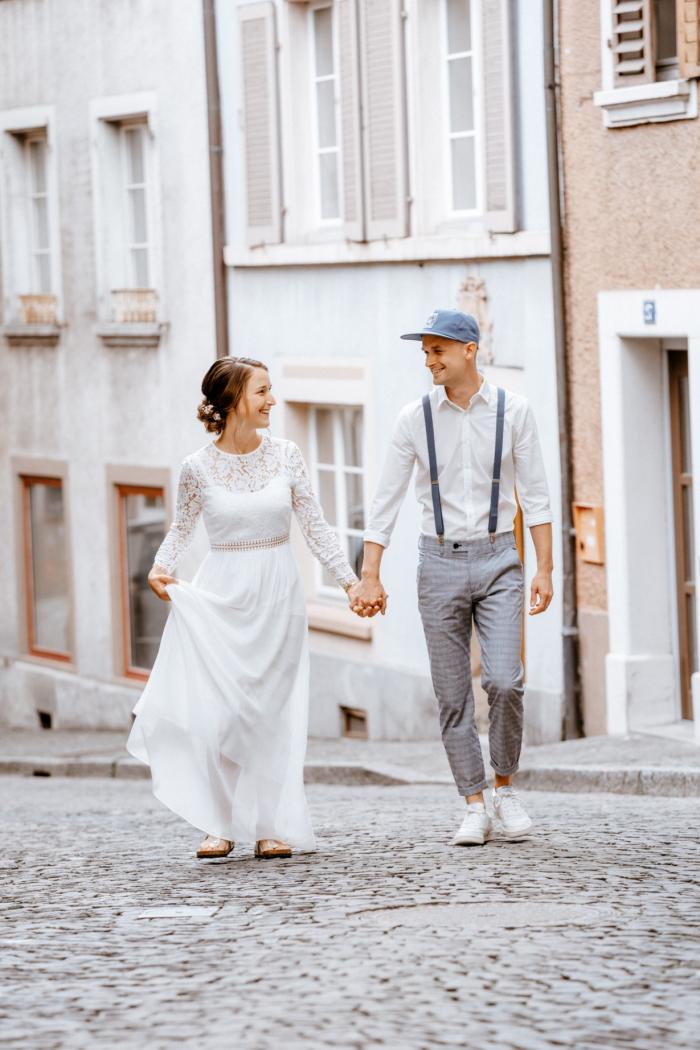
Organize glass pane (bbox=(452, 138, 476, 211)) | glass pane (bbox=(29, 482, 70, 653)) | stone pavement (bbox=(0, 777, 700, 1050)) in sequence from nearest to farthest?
stone pavement (bbox=(0, 777, 700, 1050)) < glass pane (bbox=(452, 138, 476, 211)) < glass pane (bbox=(29, 482, 70, 653))

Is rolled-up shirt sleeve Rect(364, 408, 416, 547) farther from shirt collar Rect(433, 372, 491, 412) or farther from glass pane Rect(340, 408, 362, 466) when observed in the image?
glass pane Rect(340, 408, 362, 466)

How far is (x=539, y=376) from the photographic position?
1309cm

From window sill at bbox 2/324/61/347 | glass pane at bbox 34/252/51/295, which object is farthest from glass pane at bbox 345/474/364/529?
glass pane at bbox 34/252/51/295

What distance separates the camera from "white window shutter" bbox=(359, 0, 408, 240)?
1438cm

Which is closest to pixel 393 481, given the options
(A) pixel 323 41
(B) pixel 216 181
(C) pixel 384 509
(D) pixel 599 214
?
(C) pixel 384 509

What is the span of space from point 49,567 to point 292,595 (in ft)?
42.5

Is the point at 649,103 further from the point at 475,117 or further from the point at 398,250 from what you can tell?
the point at 398,250

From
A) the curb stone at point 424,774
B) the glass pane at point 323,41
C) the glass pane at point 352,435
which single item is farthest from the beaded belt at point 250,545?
the glass pane at point 323,41

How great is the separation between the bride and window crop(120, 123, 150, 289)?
11011 millimetres

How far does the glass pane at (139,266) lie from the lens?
1855 centimetres

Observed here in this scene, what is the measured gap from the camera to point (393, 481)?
7594mm

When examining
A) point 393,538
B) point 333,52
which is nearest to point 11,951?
point 393,538

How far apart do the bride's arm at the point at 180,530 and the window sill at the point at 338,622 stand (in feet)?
25.2

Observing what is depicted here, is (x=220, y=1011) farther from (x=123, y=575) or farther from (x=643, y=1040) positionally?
(x=123, y=575)
